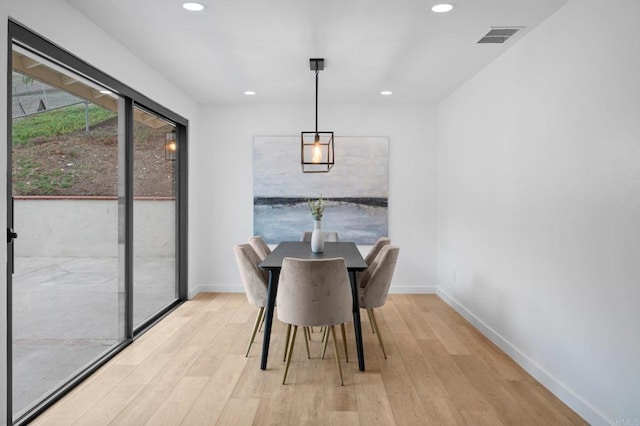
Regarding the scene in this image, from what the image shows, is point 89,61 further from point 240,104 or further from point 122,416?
point 240,104

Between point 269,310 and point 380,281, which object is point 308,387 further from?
point 380,281

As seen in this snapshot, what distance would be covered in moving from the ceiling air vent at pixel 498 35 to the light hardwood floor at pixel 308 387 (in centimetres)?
254

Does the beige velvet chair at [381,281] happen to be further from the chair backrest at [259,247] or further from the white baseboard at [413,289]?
the white baseboard at [413,289]

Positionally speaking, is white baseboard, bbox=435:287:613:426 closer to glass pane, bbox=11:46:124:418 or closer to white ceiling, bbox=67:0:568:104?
white ceiling, bbox=67:0:568:104

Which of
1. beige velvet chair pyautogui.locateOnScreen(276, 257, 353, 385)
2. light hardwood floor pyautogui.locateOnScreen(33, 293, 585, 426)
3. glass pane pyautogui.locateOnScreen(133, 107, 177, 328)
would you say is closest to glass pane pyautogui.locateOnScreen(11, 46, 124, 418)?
Answer: light hardwood floor pyautogui.locateOnScreen(33, 293, 585, 426)

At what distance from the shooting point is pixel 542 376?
3.25m

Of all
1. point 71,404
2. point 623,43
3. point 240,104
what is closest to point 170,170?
point 240,104

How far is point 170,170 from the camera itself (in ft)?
17.6

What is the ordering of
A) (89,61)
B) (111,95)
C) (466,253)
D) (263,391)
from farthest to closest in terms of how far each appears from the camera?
(466,253)
(111,95)
(89,61)
(263,391)

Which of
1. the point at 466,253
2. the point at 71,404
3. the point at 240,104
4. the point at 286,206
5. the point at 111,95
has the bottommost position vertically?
the point at 71,404

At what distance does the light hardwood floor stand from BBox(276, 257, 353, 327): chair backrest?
471 millimetres

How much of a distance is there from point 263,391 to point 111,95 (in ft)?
8.64

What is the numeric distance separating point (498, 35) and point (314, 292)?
2.41 m

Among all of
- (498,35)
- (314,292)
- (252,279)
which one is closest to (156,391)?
(252,279)
